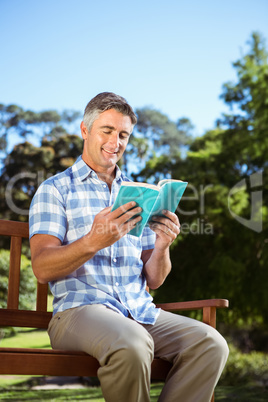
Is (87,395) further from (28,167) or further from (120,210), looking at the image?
(28,167)

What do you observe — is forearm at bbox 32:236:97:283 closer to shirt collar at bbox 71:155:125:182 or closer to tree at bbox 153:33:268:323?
shirt collar at bbox 71:155:125:182

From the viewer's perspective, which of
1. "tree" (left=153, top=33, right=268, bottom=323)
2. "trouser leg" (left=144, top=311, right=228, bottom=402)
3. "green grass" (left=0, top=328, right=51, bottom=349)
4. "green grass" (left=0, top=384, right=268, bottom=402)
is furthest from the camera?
"tree" (left=153, top=33, right=268, bottom=323)

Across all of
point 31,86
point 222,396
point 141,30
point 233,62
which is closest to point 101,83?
point 31,86

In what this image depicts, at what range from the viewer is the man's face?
2197 mm

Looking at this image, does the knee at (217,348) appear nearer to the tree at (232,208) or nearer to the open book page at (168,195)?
the open book page at (168,195)

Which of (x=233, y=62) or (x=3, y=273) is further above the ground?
(x=233, y=62)

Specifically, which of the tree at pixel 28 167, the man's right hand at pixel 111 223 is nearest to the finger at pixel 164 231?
the man's right hand at pixel 111 223

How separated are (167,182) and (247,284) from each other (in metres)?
6.68

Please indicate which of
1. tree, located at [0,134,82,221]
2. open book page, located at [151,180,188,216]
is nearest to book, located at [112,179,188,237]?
open book page, located at [151,180,188,216]

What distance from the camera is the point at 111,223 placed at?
5.59 feet

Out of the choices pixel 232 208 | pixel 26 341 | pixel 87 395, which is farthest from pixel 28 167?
pixel 87 395

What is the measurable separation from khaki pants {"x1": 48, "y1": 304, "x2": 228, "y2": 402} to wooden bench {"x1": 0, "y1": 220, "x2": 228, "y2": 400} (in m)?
0.05

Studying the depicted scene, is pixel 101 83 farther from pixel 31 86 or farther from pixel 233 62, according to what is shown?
pixel 233 62

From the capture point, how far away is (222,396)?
16.8 feet
